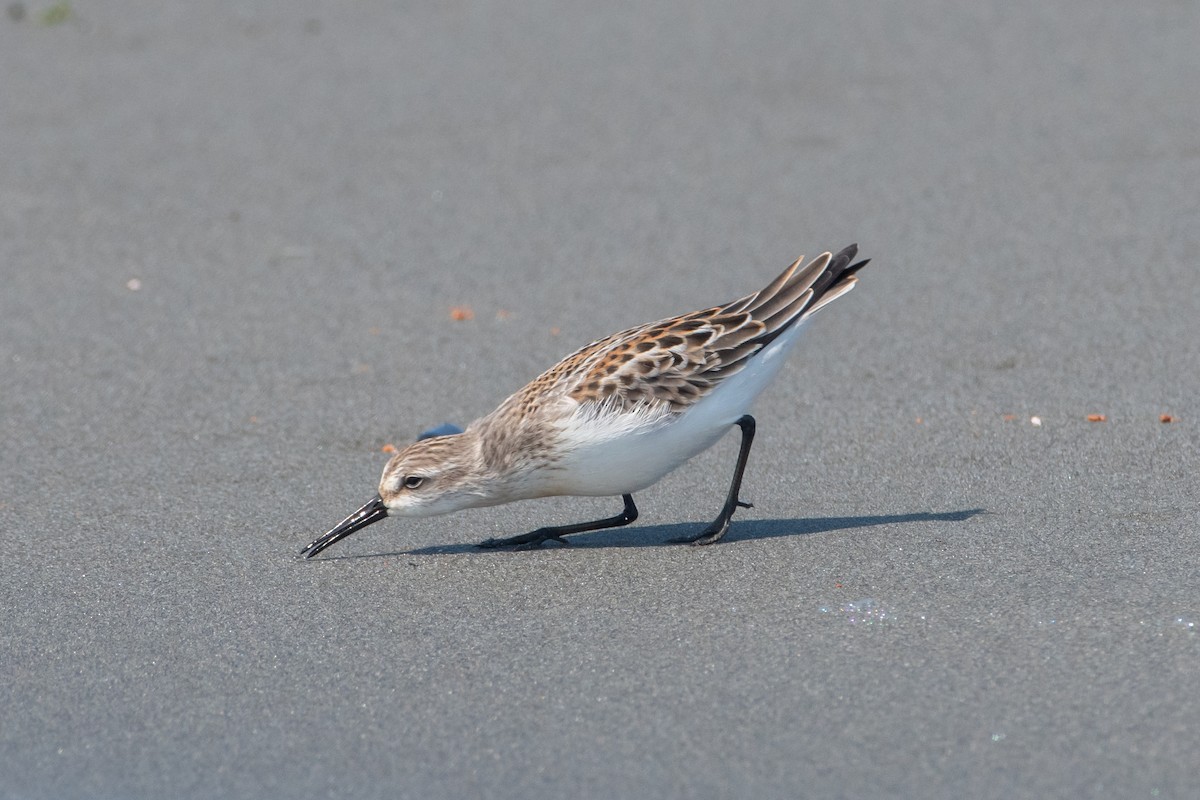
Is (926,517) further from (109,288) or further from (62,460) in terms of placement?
(109,288)

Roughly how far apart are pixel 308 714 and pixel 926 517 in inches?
95.9

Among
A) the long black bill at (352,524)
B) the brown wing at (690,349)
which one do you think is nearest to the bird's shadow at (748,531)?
the long black bill at (352,524)

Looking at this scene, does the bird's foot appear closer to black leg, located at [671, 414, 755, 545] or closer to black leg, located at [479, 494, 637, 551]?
black leg, located at [479, 494, 637, 551]

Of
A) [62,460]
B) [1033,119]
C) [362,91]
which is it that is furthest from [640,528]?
[362,91]

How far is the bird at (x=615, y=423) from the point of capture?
5.49 metres

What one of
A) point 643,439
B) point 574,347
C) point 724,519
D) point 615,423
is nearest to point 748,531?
point 724,519

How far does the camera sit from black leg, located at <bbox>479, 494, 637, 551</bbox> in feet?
18.9

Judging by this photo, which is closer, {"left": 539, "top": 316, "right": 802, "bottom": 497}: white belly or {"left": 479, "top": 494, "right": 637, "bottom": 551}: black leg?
{"left": 539, "top": 316, "right": 802, "bottom": 497}: white belly

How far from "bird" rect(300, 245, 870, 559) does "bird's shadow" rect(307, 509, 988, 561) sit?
75 millimetres

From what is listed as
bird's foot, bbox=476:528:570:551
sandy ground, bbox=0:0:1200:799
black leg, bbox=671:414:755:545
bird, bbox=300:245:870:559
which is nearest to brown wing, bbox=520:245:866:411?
bird, bbox=300:245:870:559

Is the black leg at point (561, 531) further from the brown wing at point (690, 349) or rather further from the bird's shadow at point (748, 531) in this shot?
the brown wing at point (690, 349)

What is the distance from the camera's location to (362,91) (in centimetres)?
1125

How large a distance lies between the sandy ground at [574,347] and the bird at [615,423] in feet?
0.83

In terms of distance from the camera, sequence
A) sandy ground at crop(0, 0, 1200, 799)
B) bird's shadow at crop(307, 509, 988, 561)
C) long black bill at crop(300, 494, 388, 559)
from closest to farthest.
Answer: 1. sandy ground at crop(0, 0, 1200, 799)
2. long black bill at crop(300, 494, 388, 559)
3. bird's shadow at crop(307, 509, 988, 561)
